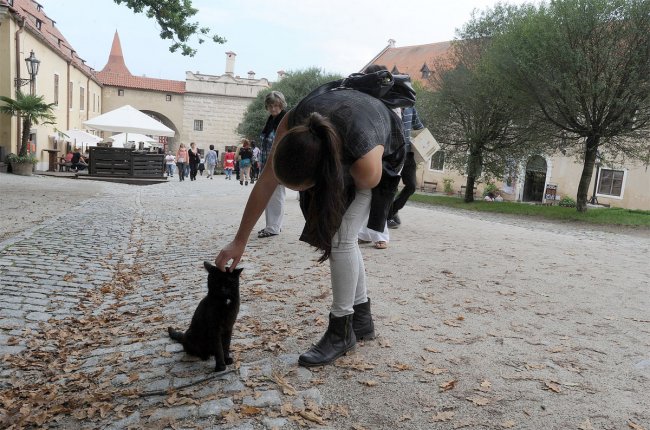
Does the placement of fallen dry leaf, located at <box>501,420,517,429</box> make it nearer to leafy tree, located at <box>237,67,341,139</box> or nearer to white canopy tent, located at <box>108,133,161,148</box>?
white canopy tent, located at <box>108,133,161,148</box>

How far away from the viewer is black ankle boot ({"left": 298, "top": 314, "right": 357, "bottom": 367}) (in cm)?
297

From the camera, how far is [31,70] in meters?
21.9

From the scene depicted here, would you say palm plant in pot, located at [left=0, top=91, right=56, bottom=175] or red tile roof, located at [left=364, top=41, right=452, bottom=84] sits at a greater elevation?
red tile roof, located at [left=364, top=41, right=452, bottom=84]

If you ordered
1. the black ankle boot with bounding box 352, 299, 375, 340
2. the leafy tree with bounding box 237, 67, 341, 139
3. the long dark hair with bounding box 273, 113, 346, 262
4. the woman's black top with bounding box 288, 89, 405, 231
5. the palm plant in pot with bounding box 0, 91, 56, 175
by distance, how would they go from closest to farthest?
the long dark hair with bounding box 273, 113, 346, 262
the woman's black top with bounding box 288, 89, 405, 231
the black ankle boot with bounding box 352, 299, 375, 340
the palm plant in pot with bounding box 0, 91, 56, 175
the leafy tree with bounding box 237, 67, 341, 139

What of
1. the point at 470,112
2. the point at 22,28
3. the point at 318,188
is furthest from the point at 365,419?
the point at 22,28

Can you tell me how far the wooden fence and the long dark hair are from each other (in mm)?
20799

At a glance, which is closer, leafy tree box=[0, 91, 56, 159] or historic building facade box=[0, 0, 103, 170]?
leafy tree box=[0, 91, 56, 159]

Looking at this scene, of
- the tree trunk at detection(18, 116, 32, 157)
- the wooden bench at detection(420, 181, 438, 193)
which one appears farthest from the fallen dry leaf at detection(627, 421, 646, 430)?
the wooden bench at detection(420, 181, 438, 193)

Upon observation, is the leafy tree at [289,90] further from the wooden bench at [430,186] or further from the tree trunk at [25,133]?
the tree trunk at [25,133]

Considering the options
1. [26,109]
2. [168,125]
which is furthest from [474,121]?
[168,125]

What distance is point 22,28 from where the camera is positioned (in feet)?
79.7

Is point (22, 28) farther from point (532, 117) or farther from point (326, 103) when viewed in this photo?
point (326, 103)

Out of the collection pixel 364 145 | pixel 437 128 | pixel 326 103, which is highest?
pixel 437 128

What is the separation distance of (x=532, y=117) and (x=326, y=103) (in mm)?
20674
